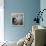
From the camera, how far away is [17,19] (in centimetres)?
524

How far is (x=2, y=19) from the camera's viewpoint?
17.3ft

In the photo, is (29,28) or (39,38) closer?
(39,38)

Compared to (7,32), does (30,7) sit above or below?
above

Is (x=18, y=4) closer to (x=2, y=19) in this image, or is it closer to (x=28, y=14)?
(x=28, y=14)

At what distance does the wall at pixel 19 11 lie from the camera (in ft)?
17.1

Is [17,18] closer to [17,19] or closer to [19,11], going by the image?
[17,19]

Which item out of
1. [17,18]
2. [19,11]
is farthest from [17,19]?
[19,11]

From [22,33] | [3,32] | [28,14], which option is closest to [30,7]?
[28,14]

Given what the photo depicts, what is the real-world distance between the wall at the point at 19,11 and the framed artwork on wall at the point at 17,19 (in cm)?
12

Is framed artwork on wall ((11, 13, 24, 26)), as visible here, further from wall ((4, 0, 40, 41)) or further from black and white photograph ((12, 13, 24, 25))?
wall ((4, 0, 40, 41))

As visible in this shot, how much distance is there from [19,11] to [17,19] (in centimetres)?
33

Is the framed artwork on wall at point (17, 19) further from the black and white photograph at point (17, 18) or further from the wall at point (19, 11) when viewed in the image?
the wall at point (19, 11)

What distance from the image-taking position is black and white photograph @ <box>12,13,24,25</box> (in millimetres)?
5230

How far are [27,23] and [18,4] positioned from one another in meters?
Answer: 0.85
